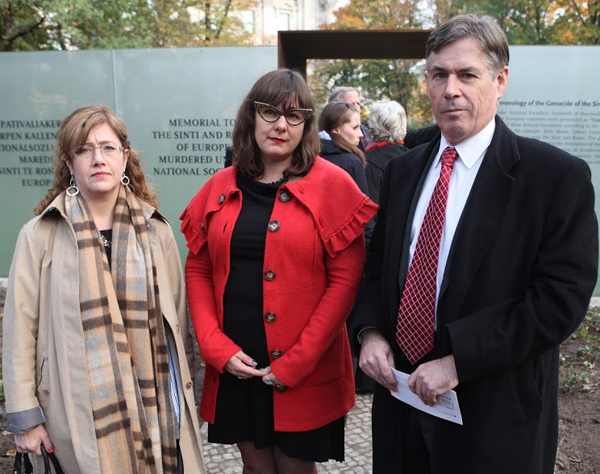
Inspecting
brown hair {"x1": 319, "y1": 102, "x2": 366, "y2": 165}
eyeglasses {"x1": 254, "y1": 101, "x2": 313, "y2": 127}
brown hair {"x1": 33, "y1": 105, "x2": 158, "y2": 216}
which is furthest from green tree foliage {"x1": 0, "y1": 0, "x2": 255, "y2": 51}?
eyeglasses {"x1": 254, "y1": 101, "x2": 313, "y2": 127}

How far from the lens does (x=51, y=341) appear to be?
2.14m

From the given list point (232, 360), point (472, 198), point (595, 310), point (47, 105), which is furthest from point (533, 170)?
point (47, 105)

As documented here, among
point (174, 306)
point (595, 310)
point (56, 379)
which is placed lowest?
point (595, 310)

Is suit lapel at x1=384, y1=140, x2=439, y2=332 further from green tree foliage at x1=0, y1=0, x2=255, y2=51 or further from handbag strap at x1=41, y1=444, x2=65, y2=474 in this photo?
green tree foliage at x1=0, y1=0, x2=255, y2=51

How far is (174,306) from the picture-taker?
243 cm

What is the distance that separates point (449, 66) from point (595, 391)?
3586 millimetres

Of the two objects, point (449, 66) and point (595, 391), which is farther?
point (595, 391)

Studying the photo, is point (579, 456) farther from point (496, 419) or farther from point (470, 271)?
point (470, 271)

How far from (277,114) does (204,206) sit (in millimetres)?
530

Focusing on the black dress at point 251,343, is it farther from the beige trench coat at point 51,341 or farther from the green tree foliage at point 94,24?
the green tree foliage at point 94,24

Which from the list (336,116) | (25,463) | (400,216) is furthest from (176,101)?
(400,216)

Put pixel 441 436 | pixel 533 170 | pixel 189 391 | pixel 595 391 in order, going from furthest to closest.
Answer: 1. pixel 595 391
2. pixel 189 391
3. pixel 441 436
4. pixel 533 170

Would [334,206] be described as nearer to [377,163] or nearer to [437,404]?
[437,404]

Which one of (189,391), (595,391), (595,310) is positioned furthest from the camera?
(595,310)
